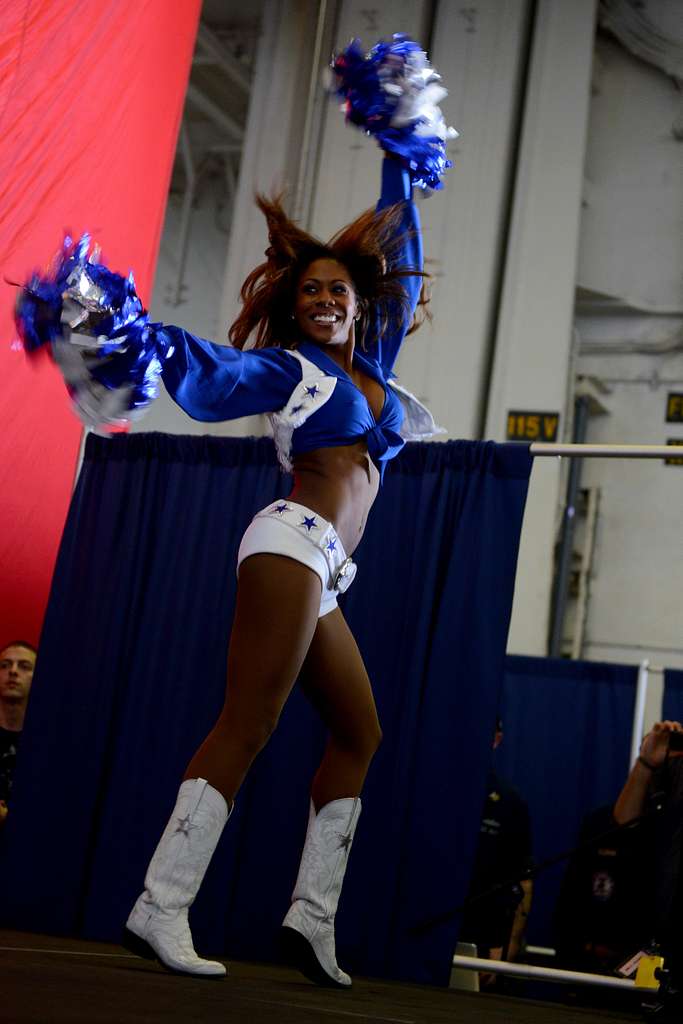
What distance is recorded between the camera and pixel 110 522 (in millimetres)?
3486

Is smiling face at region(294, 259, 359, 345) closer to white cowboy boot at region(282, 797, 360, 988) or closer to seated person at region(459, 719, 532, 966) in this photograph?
white cowboy boot at region(282, 797, 360, 988)

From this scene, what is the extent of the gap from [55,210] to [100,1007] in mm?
2572

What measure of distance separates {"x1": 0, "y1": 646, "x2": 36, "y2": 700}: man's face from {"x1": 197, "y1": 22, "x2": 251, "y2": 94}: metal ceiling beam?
532cm

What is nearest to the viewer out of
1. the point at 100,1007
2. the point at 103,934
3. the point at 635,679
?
the point at 100,1007

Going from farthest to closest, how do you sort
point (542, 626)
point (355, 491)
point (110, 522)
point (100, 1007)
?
point (542, 626)
point (110, 522)
point (355, 491)
point (100, 1007)

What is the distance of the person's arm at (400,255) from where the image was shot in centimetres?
251

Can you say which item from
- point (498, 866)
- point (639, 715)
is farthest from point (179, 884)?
point (639, 715)

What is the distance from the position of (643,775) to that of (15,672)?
1.79 m

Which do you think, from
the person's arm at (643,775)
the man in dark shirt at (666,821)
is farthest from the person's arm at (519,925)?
the person's arm at (643,775)

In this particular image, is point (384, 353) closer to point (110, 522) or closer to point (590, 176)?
point (110, 522)

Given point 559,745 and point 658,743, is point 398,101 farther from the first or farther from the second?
point 559,745

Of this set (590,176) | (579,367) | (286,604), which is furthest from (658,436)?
(286,604)

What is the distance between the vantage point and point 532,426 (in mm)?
6281

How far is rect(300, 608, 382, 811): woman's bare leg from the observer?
219 cm
